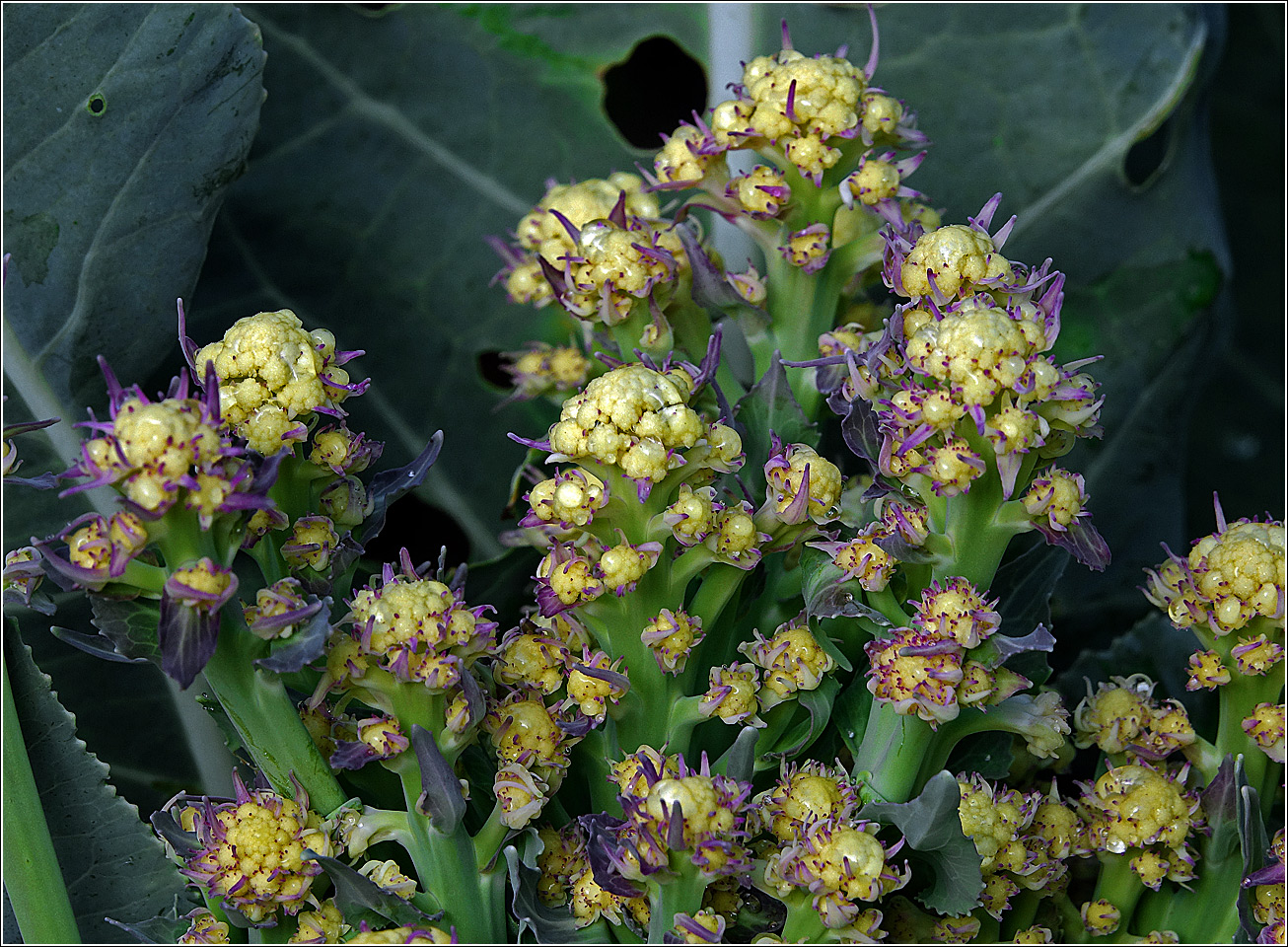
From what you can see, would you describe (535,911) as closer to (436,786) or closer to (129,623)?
(436,786)

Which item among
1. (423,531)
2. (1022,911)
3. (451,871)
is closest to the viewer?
→ (451,871)

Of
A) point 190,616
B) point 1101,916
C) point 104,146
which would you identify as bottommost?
point 1101,916

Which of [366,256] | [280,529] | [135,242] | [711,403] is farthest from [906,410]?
[366,256]

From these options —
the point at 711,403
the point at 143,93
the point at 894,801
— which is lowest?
the point at 894,801

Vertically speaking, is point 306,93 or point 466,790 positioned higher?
point 306,93

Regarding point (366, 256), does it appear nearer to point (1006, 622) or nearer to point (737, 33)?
point (737, 33)

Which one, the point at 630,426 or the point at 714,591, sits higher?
the point at 630,426

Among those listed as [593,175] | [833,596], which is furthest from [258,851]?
[593,175]

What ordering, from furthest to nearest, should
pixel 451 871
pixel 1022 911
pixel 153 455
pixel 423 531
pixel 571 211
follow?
pixel 423 531
pixel 571 211
pixel 1022 911
pixel 451 871
pixel 153 455

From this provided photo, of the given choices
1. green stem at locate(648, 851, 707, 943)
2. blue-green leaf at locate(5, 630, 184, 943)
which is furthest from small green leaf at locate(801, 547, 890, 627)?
blue-green leaf at locate(5, 630, 184, 943)
